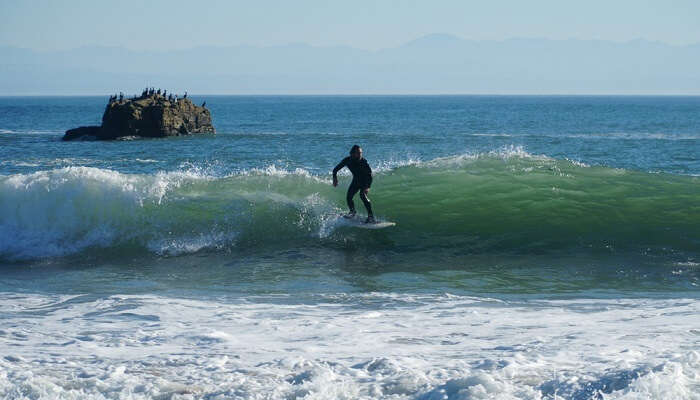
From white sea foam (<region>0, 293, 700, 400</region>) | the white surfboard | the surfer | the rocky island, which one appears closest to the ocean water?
white sea foam (<region>0, 293, 700, 400</region>)

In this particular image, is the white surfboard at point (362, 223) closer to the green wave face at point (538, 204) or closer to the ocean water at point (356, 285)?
the ocean water at point (356, 285)

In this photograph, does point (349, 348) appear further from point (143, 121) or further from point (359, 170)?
point (143, 121)

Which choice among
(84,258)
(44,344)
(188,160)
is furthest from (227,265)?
(188,160)

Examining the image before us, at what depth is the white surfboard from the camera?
49.3 ft

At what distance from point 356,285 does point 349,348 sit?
365 cm

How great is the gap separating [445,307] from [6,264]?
28.1 ft

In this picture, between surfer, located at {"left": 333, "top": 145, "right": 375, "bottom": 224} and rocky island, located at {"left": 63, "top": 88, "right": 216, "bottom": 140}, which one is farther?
rocky island, located at {"left": 63, "top": 88, "right": 216, "bottom": 140}

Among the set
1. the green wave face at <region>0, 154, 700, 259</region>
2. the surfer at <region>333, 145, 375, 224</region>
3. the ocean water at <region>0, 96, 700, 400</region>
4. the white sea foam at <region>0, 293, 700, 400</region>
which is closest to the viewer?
the white sea foam at <region>0, 293, 700, 400</region>

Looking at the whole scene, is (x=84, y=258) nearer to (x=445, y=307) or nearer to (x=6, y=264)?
(x=6, y=264)

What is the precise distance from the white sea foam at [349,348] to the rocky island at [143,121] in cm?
4648

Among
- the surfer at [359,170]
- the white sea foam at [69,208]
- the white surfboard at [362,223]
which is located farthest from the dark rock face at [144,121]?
the surfer at [359,170]

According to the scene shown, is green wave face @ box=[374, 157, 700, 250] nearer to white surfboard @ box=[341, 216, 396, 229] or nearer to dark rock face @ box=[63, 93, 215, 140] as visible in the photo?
white surfboard @ box=[341, 216, 396, 229]

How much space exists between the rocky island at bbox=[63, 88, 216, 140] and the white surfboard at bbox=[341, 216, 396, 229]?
140 ft

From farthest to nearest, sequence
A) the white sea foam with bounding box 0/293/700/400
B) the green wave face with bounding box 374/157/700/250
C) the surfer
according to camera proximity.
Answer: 1. the green wave face with bounding box 374/157/700/250
2. the surfer
3. the white sea foam with bounding box 0/293/700/400
